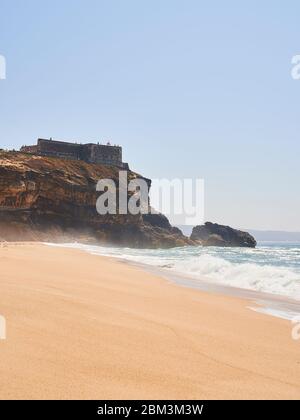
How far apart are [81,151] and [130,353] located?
67040 mm

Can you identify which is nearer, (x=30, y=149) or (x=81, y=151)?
(x=30, y=149)

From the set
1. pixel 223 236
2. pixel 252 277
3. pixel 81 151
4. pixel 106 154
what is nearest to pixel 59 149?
pixel 81 151

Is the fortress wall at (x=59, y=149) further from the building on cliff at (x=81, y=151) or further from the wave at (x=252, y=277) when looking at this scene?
the wave at (x=252, y=277)

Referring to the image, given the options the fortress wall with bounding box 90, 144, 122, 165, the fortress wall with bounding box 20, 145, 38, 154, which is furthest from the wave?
the fortress wall with bounding box 90, 144, 122, 165

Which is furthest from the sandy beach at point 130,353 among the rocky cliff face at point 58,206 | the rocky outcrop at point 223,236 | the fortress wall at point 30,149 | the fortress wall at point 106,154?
the rocky outcrop at point 223,236

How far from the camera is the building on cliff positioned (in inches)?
2527

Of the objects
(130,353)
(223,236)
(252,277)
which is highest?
(130,353)

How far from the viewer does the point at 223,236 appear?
92.7 metres

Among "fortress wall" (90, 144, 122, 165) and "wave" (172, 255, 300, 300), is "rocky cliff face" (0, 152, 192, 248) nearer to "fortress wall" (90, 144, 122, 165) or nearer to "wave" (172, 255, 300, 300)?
"fortress wall" (90, 144, 122, 165)

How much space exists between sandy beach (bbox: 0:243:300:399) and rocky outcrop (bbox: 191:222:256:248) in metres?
83.0

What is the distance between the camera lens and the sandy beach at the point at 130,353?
2.73 metres

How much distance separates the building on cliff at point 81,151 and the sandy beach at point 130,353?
60733 mm

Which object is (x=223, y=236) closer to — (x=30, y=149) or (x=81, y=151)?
(x=81, y=151)
